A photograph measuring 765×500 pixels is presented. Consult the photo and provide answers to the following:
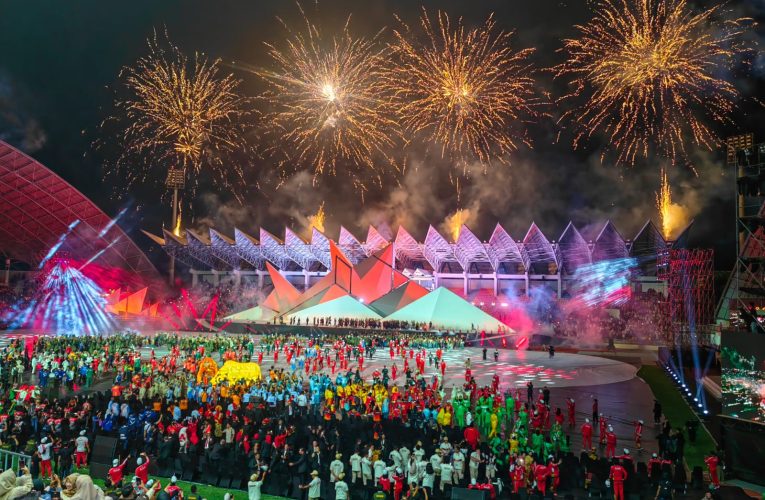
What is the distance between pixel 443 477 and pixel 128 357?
17.7 m

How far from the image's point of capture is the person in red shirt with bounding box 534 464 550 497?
33.5 feet

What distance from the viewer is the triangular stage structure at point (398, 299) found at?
46.6m

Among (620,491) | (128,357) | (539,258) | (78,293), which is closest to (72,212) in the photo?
(78,293)

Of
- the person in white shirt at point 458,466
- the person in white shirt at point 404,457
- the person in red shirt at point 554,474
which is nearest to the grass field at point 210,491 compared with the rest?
the person in white shirt at point 404,457

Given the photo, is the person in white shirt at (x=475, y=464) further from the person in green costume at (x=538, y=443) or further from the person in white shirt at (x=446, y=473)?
the person in green costume at (x=538, y=443)

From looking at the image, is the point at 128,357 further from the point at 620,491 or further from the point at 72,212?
the point at 72,212

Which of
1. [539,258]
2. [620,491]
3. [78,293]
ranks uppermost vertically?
[539,258]

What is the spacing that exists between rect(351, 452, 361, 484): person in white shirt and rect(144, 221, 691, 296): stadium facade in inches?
1724

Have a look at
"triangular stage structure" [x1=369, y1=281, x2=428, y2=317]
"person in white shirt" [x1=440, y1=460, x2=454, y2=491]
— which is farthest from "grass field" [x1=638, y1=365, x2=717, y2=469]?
"triangular stage structure" [x1=369, y1=281, x2=428, y2=317]

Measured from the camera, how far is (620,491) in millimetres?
10172

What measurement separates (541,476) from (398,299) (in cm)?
3741

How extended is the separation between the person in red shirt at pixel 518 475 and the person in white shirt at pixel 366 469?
2.73 metres

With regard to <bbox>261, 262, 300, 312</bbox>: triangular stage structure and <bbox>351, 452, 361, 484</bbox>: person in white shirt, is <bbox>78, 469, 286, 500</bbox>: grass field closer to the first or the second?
<bbox>351, 452, 361, 484</bbox>: person in white shirt

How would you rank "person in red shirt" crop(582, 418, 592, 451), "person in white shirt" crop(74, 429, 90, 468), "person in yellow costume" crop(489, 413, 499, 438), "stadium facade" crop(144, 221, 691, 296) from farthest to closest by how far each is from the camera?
"stadium facade" crop(144, 221, 691, 296) < "person in yellow costume" crop(489, 413, 499, 438) < "person in red shirt" crop(582, 418, 592, 451) < "person in white shirt" crop(74, 429, 90, 468)
